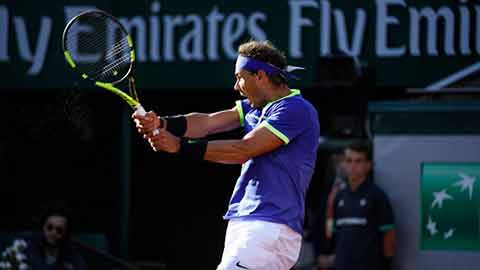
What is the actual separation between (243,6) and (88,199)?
9.41ft

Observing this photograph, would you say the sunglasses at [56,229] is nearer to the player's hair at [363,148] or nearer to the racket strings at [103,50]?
the player's hair at [363,148]

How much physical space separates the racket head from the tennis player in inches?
21.7

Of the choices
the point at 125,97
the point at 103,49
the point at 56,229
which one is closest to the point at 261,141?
the point at 125,97

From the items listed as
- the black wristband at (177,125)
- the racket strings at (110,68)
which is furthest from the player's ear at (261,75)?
the racket strings at (110,68)

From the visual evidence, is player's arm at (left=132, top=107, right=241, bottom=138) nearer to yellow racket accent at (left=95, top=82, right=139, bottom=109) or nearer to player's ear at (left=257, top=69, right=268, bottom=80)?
yellow racket accent at (left=95, top=82, right=139, bottom=109)

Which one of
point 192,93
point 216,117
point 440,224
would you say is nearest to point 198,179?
point 192,93

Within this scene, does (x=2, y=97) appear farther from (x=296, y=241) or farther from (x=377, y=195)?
(x=296, y=241)

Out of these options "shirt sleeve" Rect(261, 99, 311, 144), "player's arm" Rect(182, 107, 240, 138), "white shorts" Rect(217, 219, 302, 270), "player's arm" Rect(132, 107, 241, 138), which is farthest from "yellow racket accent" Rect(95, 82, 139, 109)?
"white shorts" Rect(217, 219, 302, 270)

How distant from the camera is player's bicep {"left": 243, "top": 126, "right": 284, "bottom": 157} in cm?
546

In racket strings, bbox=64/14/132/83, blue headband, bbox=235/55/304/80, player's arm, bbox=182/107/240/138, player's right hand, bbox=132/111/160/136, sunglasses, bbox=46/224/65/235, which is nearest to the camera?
player's right hand, bbox=132/111/160/136

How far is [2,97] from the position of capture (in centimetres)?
1180

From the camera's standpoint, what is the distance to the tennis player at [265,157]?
545cm

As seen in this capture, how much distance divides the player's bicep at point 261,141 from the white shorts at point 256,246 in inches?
13.8

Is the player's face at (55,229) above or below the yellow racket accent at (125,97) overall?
below
